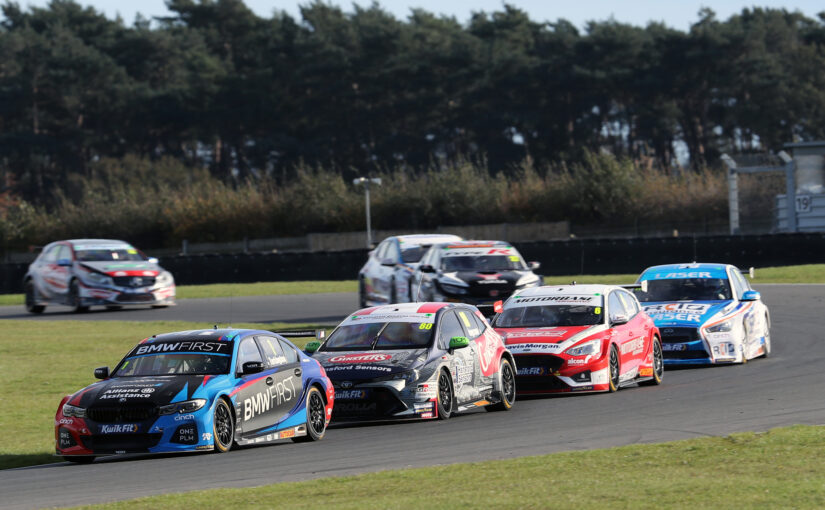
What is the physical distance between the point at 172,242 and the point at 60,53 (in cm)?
2639

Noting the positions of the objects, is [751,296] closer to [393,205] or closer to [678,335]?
[678,335]

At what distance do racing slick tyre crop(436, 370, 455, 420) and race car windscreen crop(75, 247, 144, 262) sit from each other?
67.7 feet

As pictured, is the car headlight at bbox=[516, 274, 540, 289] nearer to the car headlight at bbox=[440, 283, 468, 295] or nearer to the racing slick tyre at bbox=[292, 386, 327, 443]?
the car headlight at bbox=[440, 283, 468, 295]

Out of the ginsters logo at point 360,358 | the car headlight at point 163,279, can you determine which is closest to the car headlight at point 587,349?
the ginsters logo at point 360,358

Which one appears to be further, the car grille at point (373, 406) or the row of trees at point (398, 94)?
the row of trees at point (398, 94)

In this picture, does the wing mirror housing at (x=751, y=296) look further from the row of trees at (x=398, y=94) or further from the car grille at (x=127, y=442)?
the row of trees at (x=398, y=94)

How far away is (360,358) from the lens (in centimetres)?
1449

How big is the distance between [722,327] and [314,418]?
839 centimetres

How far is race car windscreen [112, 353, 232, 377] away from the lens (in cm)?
1275

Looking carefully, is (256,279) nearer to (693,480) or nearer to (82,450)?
(82,450)

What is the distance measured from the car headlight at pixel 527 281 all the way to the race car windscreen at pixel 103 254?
12910mm

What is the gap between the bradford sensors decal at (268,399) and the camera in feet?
41.4

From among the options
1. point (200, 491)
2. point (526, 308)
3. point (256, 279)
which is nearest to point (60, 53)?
point (256, 279)

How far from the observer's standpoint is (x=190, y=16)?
113 metres
